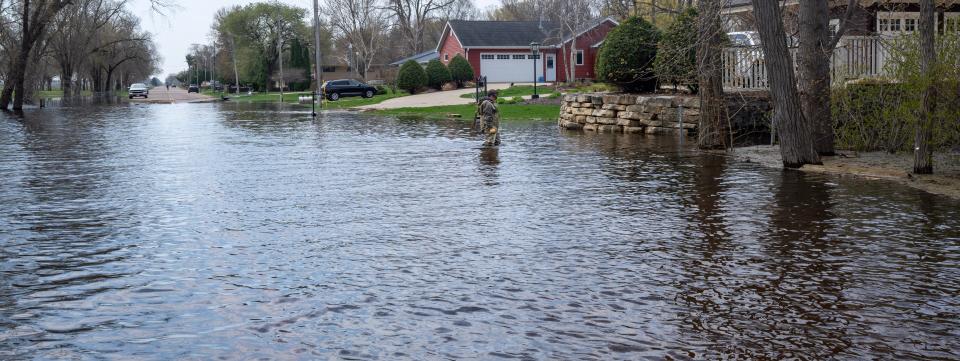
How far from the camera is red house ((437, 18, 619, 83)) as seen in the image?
6837 cm

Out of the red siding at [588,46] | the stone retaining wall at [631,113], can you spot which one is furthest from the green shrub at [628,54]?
the red siding at [588,46]

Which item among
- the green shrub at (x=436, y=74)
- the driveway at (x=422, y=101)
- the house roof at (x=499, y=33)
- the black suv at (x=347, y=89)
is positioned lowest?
the driveway at (x=422, y=101)

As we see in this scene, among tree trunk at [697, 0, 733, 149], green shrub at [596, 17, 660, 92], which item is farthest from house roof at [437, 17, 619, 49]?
tree trunk at [697, 0, 733, 149]

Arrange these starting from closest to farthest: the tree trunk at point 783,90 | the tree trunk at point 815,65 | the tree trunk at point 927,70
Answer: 1. the tree trunk at point 927,70
2. the tree trunk at point 783,90
3. the tree trunk at point 815,65

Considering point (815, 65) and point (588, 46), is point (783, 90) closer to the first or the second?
point (815, 65)

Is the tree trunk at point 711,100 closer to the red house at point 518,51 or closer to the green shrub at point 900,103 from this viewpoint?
the green shrub at point 900,103

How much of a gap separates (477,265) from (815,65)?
1058 centimetres

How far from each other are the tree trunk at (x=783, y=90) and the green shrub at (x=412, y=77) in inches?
1762

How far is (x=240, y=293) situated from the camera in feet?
24.2

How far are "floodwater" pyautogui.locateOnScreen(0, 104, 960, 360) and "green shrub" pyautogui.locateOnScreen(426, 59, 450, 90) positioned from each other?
146 ft

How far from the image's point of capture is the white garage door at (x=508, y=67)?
69.4 m

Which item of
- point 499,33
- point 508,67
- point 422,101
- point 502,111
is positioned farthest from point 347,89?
point 502,111

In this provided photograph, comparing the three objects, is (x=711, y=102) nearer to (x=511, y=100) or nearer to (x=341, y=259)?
(x=341, y=259)

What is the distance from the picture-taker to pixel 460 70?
63000mm
